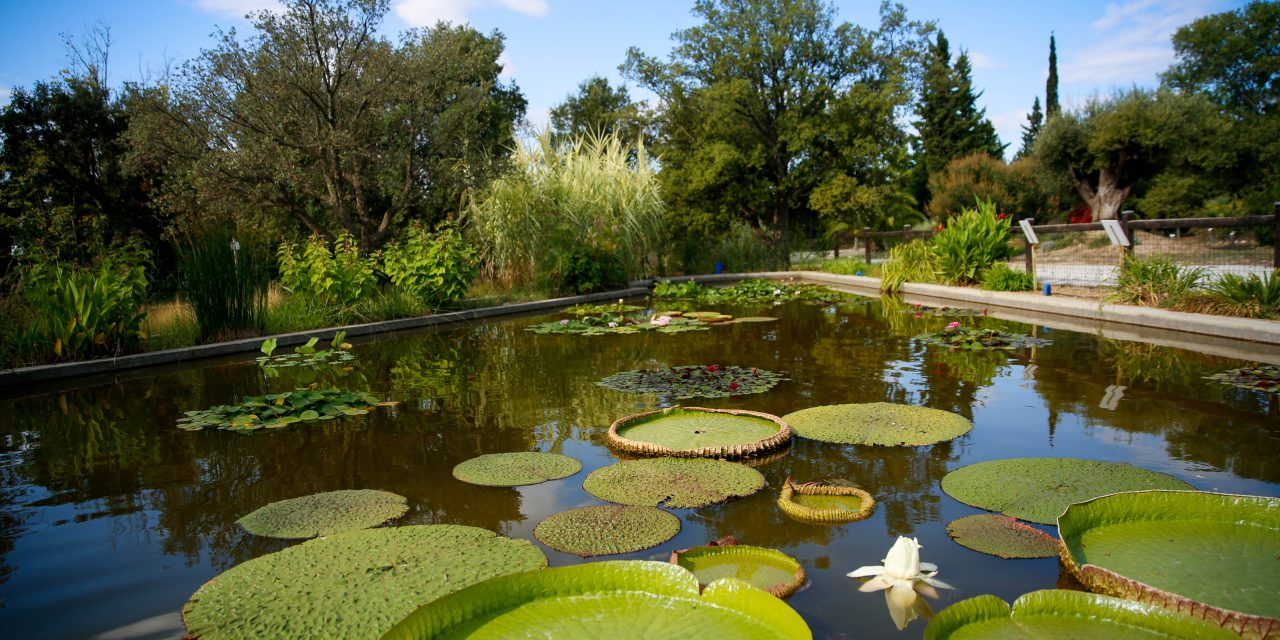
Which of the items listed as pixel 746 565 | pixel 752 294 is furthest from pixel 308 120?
pixel 746 565

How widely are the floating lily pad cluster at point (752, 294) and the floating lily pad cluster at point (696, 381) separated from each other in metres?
5.94

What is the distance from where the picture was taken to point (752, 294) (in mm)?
12086

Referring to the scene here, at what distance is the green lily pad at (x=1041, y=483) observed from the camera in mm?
2732

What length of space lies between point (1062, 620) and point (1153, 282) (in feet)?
25.4

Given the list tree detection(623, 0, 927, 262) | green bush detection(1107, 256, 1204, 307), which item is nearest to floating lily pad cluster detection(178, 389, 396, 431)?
green bush detection(1107, 256, 1204, 307)

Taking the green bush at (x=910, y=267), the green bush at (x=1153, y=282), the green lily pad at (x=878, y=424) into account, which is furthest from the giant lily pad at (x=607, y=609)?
the green bush at (x=910, y=267)

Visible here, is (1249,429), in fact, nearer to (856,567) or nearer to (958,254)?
(856,567)

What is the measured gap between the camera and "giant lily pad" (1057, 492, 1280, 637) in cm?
177

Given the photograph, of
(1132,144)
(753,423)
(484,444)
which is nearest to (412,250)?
(484,444)

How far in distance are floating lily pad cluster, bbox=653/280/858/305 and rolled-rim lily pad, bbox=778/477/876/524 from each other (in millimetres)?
8614

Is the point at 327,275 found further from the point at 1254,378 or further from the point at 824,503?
the point at 1254,378

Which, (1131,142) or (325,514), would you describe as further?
(1131,142)

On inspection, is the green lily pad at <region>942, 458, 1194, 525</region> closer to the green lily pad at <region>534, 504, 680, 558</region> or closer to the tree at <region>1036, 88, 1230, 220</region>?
the green lily pad at <region>534, 504, 680, 558</region>

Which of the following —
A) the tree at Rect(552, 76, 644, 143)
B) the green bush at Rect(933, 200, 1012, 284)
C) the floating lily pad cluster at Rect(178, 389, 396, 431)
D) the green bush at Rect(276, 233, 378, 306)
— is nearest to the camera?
the floating lily pad cluster at Rect(178, 389, 396, 431)
